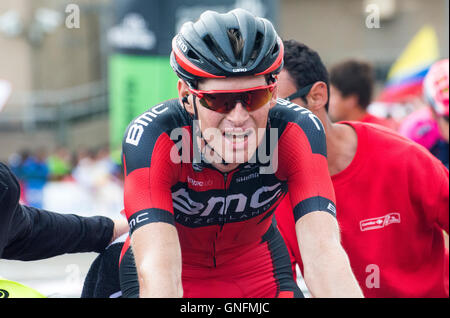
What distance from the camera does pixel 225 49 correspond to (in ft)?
8.34

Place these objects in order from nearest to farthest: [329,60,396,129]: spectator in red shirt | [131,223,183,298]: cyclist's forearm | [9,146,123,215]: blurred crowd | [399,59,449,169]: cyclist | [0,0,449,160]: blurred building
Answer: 1. [131,223,183,298]: cyclist's forearm
2. [399,59,449,169]: cyclist
3. [329,60,396,129]: spectator in red shirt
4. [9,146,123,215]: blurred crowd
5. [0,0,449,160]: blurred building

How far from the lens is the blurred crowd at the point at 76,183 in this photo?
14297 millimetres

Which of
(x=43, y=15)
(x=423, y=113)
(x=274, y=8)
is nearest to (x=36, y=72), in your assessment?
(x=43, y=15)

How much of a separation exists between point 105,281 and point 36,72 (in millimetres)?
24639

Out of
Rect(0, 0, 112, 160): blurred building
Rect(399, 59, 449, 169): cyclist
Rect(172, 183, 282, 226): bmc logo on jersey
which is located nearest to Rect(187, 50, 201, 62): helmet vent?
Rect(172, 183, 282, 226): bmc logo on jersey

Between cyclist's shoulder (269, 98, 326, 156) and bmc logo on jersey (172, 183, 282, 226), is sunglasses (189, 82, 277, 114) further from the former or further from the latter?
bmc logo on jersey (172, 183, 282, 226)

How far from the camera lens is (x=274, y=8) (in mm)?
8422

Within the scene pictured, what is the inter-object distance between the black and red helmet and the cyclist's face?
0.04 m

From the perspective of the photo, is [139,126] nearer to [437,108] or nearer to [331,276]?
[331,276]

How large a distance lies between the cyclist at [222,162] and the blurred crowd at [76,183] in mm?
10312

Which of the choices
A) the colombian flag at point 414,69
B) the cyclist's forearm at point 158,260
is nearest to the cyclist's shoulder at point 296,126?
the cyclist's forearm at point 158,260

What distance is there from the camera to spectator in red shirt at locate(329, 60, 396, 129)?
6.59 metres
